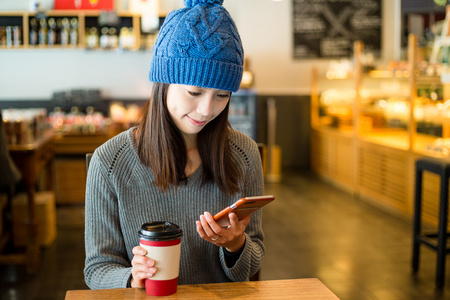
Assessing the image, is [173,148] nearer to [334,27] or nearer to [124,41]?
[124,41]

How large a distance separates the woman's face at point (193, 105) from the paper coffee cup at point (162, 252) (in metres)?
0.34

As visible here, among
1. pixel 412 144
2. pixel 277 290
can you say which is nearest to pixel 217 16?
pixel 277 290

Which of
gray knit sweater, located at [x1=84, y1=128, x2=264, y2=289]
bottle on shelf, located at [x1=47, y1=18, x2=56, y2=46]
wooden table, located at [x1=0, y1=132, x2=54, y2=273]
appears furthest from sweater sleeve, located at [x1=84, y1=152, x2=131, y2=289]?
bottle on shelf, located at [x1=47, y1=18, x2=56, y2=46]

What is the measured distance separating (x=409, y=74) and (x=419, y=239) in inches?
85.5

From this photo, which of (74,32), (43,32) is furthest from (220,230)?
(43,32)

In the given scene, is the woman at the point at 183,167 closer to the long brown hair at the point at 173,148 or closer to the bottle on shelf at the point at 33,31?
the long brown hair at the point at 173,148

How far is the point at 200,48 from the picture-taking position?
4.82 feet

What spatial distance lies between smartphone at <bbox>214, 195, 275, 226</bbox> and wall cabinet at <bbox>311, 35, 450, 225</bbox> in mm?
3861

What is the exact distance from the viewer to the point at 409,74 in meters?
5.42

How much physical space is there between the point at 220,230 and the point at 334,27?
772 centimetres

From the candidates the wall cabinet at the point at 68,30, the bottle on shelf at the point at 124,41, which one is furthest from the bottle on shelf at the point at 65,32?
the bottle on shelf at the point at 124,41

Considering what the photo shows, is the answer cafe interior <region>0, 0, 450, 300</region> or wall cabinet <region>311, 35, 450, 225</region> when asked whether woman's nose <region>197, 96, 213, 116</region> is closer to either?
cafe interior <region>0, 0, 450, 300</region>

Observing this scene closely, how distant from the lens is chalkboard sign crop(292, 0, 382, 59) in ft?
27.7

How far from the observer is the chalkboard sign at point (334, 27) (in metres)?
8.43
